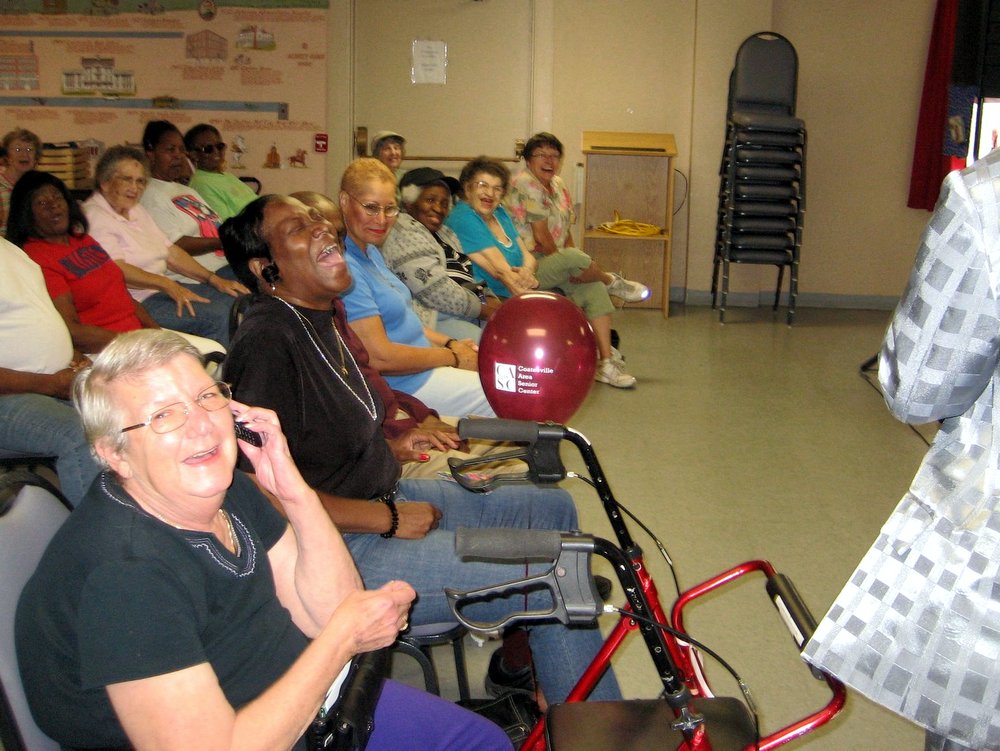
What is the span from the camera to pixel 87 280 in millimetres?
3346

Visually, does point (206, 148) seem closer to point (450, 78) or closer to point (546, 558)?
point (450, 78)

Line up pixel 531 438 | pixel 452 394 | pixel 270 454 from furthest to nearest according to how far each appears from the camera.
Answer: pixel 452 394 < pixel 531 438 < pixel 270 454

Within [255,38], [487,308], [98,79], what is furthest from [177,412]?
[98,79]

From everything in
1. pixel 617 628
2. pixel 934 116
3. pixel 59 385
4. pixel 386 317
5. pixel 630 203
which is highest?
pixel 934 116

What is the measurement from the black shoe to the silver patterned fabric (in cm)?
110

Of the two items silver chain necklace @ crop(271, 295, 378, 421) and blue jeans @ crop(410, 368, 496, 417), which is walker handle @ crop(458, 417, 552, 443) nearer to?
silver chain necklace @ crop(271, 295, 378, 421)

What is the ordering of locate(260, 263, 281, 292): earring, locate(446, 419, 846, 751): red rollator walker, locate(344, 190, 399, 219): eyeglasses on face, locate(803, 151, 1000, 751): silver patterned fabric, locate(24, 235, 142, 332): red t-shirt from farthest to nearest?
locate(24, 235, 142, 332): red t-shirt < locate(344, 190, 399, 219): eyeglasses on face < locate(260, 263, 281, 292): earring < locate(446, 419, 846, 751): red rollator walker < locate(803, 151, 1000, 751): silver patterned fabric

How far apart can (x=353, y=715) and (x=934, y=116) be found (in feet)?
23.6

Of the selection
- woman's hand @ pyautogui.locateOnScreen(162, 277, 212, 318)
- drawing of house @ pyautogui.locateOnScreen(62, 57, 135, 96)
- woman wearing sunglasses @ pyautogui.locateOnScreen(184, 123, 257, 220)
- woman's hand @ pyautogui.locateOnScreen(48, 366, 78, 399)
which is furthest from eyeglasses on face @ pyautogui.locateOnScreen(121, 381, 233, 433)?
drawing of house @ pyautogui.locateOnScreen(62, 57, 135, 96)

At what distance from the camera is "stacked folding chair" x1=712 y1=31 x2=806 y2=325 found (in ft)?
22.4

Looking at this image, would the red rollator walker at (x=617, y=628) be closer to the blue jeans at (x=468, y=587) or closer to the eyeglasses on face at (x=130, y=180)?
the blue jeans at (x=468, y=587)

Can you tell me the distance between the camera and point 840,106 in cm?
739

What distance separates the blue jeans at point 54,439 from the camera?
249 cm

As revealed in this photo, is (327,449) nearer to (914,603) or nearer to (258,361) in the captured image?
(258,361)
